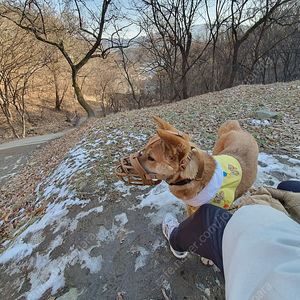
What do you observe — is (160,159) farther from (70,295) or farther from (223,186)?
(70,295)

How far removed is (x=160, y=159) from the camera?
6.32ft

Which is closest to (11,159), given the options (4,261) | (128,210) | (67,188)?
(67,188)

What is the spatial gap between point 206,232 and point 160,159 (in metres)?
0.86

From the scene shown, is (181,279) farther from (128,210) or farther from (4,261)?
(4,261)

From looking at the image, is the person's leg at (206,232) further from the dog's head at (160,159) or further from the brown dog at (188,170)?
the dog's head at (160,159)

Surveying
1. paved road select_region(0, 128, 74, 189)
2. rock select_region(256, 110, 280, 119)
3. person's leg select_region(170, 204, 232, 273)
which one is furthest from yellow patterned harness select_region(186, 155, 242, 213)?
paved road select_region(0, 128, 74, 189)

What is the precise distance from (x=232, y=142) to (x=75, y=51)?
22.7m

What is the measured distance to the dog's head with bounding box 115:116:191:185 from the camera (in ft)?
5.84

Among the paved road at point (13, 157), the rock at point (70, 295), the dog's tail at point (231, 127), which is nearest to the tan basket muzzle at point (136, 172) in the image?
the rock at point (70, 295)

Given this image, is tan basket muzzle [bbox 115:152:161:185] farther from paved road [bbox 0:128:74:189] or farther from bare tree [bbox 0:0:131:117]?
bare tree [bbox 0:0:131:117]

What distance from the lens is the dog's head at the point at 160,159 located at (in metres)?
1.78

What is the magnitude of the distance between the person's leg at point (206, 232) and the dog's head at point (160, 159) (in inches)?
21.0

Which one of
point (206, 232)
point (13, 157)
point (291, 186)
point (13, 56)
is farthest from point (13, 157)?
point (291, 186)

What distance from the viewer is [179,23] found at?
17.0 metres
